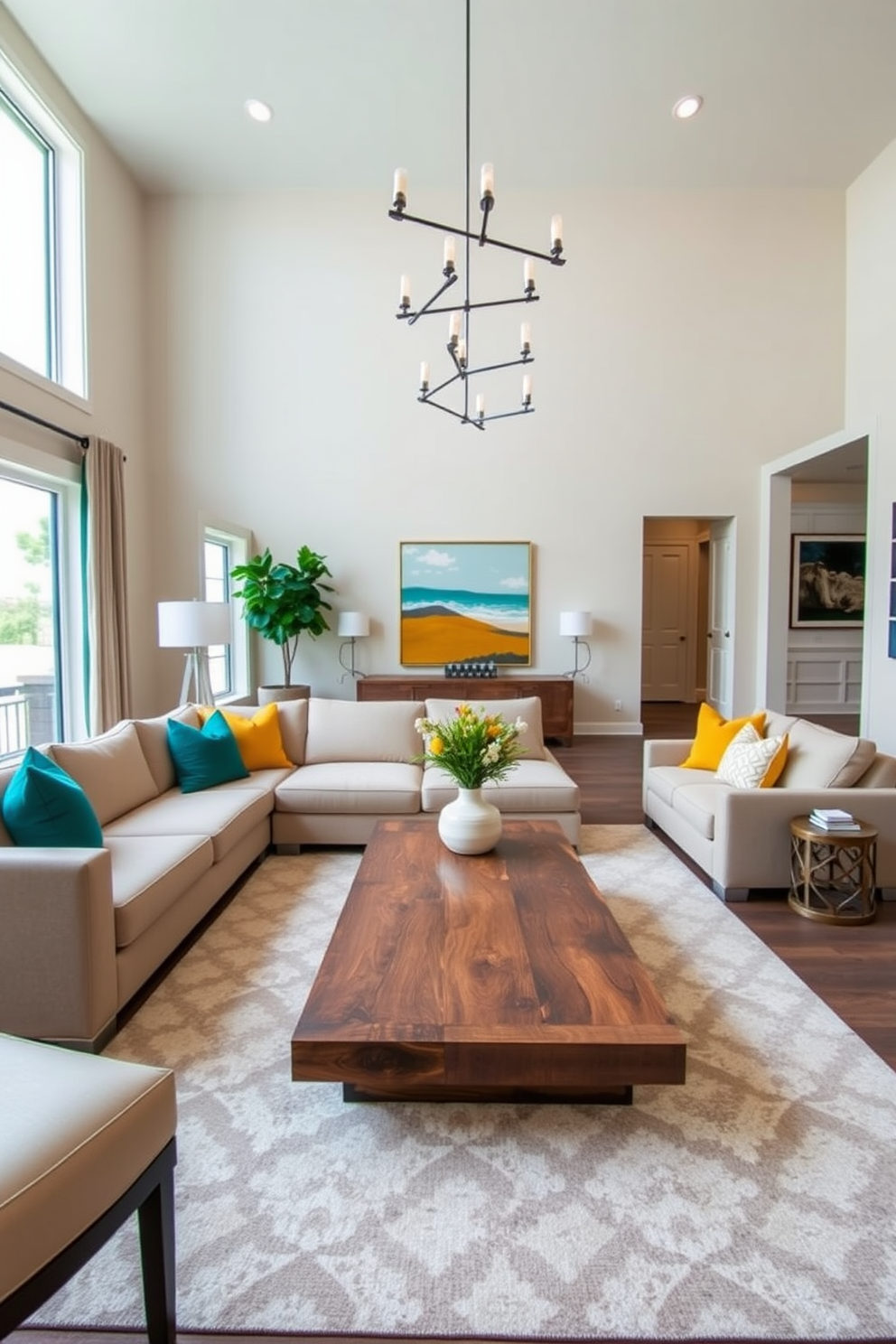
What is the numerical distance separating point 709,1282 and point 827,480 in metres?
8.33

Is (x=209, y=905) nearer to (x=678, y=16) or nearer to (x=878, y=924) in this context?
(x=878, y=924)

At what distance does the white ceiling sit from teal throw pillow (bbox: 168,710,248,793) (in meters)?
4.87

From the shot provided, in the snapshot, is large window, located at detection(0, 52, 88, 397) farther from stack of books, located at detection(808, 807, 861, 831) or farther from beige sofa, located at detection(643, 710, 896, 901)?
stack of books, located at detection(808, 807, 861, 831)

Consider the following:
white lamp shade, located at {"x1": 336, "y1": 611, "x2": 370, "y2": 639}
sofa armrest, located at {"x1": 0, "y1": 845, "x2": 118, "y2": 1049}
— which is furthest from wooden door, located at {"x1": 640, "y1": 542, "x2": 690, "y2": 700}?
sofa armrest, located at {"x1": 0, "y1": 845, "x2": 118, "y2": 1049}

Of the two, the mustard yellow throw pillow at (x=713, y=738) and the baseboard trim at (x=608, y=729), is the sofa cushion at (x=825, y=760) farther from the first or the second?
the baseboard trim at (x=608, y=729)

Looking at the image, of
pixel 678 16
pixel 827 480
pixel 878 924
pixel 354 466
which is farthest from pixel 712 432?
pixel 878 924

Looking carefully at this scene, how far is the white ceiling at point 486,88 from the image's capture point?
4.44 meters

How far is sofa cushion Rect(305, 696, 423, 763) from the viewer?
4.07m

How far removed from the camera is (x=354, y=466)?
21.9ft

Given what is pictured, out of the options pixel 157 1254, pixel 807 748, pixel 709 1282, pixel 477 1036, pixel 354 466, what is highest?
pixel 354 466

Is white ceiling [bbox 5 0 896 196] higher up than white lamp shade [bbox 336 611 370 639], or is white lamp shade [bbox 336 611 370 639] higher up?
white ceiling [bbox 5 0 896 196]

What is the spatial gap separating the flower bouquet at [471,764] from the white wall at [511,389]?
4.37 metres

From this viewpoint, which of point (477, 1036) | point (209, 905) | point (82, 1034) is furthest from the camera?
point (209, 905)

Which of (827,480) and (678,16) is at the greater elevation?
(678,16)
